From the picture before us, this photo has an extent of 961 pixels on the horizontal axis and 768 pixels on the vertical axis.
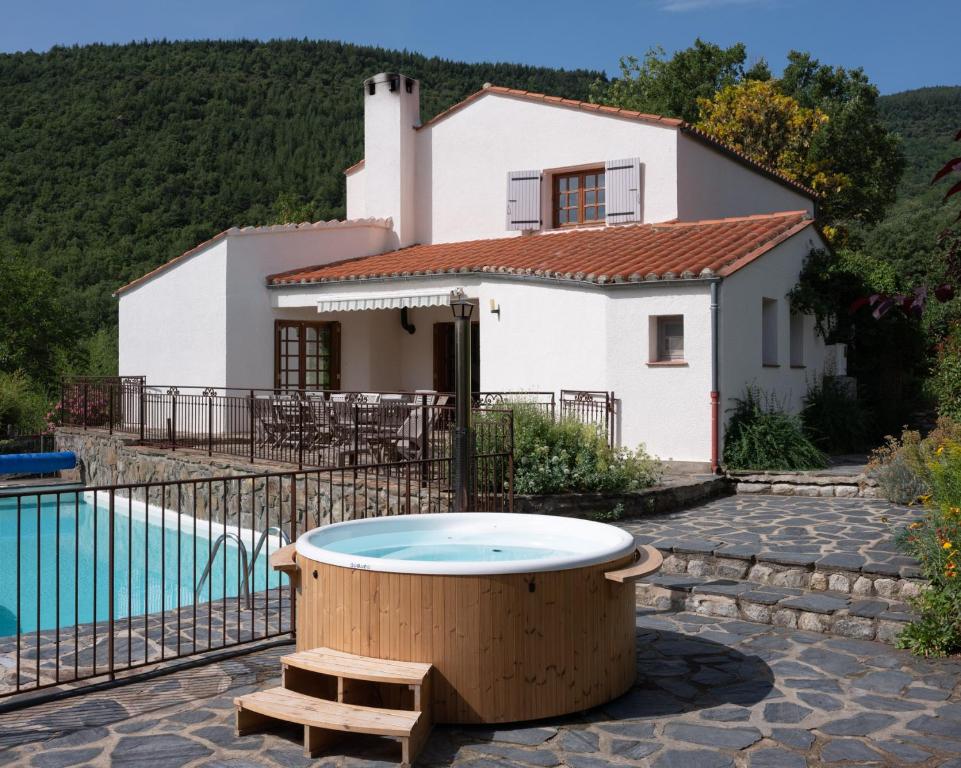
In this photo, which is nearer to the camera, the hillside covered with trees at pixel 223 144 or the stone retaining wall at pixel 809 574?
the stone retaining wall at pixel 809 574

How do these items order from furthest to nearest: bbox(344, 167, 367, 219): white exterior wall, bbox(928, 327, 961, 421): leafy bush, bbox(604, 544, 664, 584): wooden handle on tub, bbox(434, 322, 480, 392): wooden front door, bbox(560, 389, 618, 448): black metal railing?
bbox(344, 167, 367, 219): white exterior wall
bbox(434, 322, 480, 392): wooden front door
bbox(928, 327, 961, 421): leafy bush
bbox(560, 389, 618, 448): black metal railing
bbox(604, 544, 664, 584): wooden handle on tub

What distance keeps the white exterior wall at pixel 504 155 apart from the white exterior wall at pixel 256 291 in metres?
3.17

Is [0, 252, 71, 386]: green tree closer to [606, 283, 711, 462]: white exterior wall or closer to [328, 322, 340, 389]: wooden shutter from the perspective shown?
[328, 322, 340, 389]: wooden shutter

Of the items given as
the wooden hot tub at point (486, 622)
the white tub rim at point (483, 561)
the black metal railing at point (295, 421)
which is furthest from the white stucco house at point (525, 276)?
the wooden hot tub at point (486, 622)

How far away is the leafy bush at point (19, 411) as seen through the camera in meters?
23.6

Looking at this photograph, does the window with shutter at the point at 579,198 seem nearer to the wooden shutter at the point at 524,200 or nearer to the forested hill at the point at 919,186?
the wooden shutter at the point at 524,200

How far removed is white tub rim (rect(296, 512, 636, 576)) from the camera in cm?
539

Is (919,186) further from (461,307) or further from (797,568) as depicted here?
(461,307)

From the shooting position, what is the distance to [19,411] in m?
24.0

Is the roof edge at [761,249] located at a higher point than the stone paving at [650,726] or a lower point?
higher

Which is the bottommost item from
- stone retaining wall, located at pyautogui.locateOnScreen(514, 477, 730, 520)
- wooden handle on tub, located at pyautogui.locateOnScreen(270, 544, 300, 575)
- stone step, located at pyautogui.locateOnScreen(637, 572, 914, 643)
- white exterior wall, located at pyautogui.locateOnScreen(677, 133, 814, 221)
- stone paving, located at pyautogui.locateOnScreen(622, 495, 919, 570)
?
stone step, located at pyautogui.locateOnScreen(637, 572, 914, 643)

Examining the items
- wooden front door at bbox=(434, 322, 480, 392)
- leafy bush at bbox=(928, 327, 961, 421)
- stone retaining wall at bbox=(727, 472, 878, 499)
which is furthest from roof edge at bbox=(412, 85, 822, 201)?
stone retaining wall at bbox=(727, 472, 878, 499)

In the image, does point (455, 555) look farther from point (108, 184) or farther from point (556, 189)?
point (108, 184)

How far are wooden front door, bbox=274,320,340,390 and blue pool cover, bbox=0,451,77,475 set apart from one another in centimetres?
510
